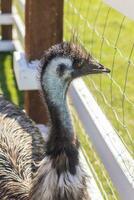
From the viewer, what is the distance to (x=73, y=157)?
3160 millimetres

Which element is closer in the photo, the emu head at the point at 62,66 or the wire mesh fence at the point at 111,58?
the emu head at the point at 62,66

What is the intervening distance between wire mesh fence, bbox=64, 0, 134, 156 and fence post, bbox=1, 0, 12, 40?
629 mm

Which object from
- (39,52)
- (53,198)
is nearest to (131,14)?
(53,198)

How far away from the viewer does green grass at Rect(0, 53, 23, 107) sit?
6035mm

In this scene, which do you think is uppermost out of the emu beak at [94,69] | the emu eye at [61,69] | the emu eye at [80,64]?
the emu eye at [61,69]

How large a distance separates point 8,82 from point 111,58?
3.69 ft

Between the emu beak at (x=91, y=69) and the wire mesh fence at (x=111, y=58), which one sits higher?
the emu beak at (x=91, y=69)

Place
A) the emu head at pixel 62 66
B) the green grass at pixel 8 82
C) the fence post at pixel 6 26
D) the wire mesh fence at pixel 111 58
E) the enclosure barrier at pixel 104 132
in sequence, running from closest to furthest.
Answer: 1. the emu head at pixel 62 66
2. the enclosure barrier at pixel 104 132
3. the wire mesh fence at pixel 111 58
4. the green grass at pixel 8 82
5. the fence post at pixel 6 26

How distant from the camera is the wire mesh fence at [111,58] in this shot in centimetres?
518

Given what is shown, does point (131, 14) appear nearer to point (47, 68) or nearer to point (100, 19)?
point (47, 68)

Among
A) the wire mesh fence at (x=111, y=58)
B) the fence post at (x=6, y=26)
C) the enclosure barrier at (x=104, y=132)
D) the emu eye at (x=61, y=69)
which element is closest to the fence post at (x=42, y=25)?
the enclosure barrier at (x=104, y=132)

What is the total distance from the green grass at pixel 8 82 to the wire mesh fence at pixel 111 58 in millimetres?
666

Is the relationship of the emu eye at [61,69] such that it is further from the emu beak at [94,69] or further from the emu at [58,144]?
the emu beak at [94,69]

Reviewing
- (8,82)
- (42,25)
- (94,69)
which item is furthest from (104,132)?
(8,82)
